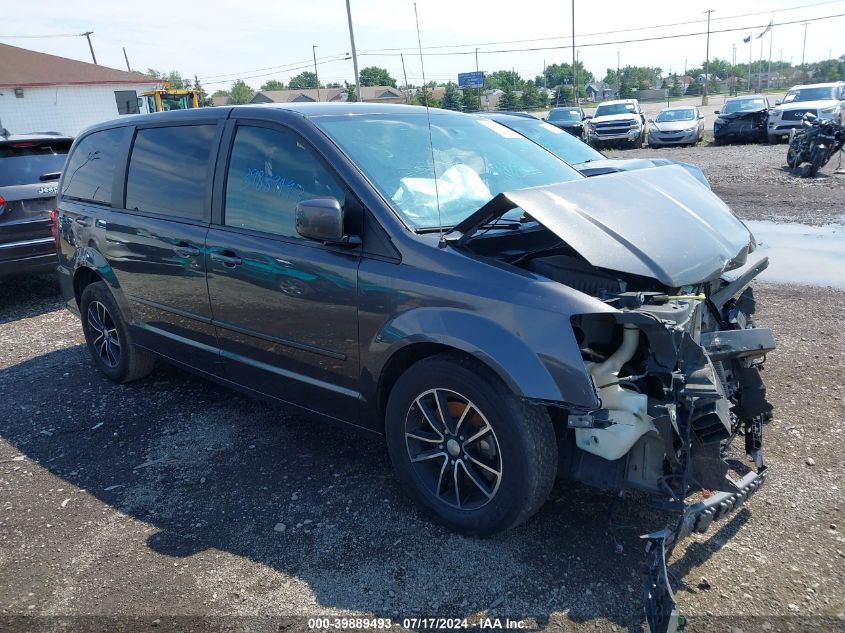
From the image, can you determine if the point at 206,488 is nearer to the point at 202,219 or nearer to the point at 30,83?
the point at 202,219

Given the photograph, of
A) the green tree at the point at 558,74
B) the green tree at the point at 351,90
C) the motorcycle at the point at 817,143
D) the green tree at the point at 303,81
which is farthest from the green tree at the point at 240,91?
the motorcycle at the point at 817,143

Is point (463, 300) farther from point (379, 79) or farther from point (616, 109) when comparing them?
point (616, 109)

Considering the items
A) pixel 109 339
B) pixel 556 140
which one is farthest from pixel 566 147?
pixel 109 339

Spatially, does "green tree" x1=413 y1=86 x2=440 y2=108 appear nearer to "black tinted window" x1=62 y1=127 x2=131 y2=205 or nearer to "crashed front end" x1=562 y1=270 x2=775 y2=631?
"crashed front end" x1=562 y1=270 x2=775 y2=631

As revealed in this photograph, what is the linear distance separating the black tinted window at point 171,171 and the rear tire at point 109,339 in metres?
0.85

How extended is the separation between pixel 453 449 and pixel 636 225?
1.32 metres

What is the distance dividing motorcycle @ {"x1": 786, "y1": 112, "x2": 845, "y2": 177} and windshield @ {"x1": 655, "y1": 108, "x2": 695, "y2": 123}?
32.2 ft

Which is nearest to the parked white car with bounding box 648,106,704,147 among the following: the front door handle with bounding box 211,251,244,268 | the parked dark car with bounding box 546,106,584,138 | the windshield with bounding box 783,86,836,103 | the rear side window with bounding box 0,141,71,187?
the parked dark car with bounding box 546,106,584,138

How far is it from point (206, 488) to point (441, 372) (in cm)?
164

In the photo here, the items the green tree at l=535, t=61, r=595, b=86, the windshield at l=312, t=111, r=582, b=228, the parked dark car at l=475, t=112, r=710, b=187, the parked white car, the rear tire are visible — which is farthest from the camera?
the green tree at l=535, t=61, r=595, b=86

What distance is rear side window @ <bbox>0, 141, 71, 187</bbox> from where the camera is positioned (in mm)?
7504

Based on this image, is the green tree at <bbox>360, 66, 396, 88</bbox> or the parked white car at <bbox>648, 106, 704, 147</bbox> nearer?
the green tree at <bbox>360, 66, 396, 88</bbox>

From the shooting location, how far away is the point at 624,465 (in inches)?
112

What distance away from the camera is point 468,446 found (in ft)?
10.1
